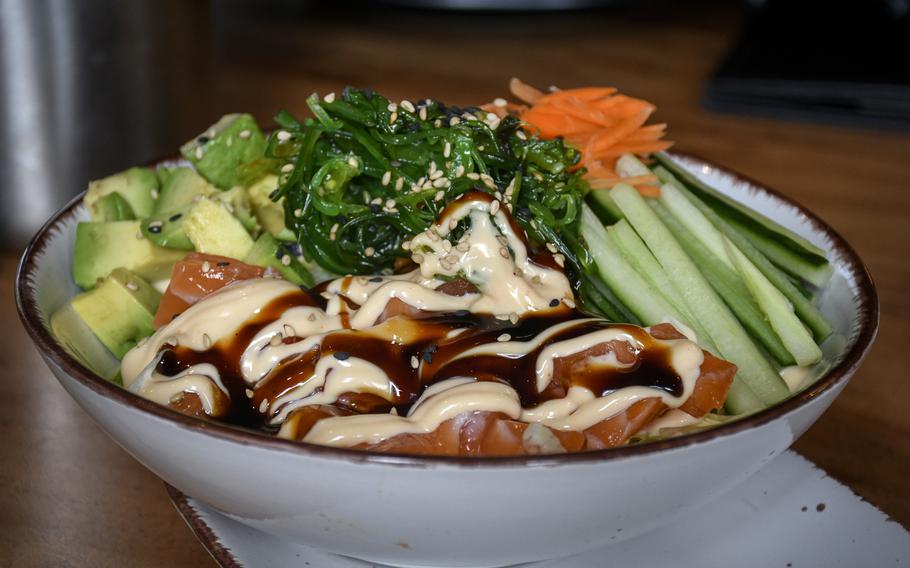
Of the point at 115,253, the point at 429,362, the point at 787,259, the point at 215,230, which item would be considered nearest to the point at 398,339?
the point at 429,362

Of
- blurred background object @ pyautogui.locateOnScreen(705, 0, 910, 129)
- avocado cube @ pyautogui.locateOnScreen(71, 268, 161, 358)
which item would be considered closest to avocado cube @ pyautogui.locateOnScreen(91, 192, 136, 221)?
avocado cube @ pyautogui.locateOnScreen(71, 268, 161, 358)

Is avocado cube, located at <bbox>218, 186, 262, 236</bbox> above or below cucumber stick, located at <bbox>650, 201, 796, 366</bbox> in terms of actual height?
below

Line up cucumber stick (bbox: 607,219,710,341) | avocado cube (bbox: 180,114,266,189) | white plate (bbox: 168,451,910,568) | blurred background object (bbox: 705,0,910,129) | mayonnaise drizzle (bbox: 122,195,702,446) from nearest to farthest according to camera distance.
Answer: mayonnaise drizzle (bbox: 122,195,702,446)
white plate (bbox: 168,451,910,568)
cucumber stick (bbox: 607,219,710,341)
avocado cube (bbox: 180,114,266,189)
blurred background object (bbox: 705,0,910,129)

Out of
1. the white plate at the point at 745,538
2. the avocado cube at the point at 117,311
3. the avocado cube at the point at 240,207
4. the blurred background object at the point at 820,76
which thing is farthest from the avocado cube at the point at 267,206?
the blurred background object at the point at 820,76

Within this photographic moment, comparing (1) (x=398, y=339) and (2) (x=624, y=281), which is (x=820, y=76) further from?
(1) (x=398, y=339)

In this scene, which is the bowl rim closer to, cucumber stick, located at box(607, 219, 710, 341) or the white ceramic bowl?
the white ceramic bowl

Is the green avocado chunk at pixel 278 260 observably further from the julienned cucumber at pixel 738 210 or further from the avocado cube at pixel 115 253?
the julienned cucumber at pixel 738 210

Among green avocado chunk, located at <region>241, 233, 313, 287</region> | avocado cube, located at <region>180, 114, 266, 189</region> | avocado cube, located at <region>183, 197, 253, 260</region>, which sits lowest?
green avocado chunk, located at <region>241, 233, 313, 287</region>
